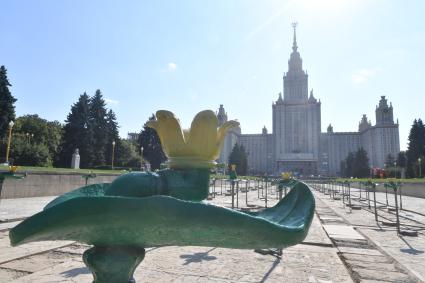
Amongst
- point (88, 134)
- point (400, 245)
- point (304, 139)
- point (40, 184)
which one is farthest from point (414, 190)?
point (304, 139)

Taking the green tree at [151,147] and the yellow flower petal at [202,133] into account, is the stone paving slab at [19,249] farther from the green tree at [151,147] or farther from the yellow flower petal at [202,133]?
the green tree at [151,147]

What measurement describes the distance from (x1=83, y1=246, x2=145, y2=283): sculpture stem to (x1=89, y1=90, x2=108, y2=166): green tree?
162 feet

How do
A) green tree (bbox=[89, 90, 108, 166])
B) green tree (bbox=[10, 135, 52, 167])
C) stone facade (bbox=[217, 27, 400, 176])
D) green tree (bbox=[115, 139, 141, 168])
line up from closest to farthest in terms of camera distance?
green tree (bbox=[10, 135, 52, 167])
green tree (bbox=[89, 90, 108, 166])
green tree (bbox=[115, 139, 141, 168])
stone facade (bbox=[217, 27, 400, 176])

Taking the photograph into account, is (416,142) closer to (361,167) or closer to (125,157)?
(361,167)

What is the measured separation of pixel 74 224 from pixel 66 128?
175 ft

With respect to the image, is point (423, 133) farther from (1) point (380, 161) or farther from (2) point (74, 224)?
(2) point (74, 224)

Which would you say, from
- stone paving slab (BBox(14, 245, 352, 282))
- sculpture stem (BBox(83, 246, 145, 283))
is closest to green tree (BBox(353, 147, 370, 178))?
stone paving slab (BBox(14, 245, 352, 282))

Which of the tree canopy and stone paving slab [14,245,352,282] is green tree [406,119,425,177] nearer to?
the tree canopy

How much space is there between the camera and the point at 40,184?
18.1 metres

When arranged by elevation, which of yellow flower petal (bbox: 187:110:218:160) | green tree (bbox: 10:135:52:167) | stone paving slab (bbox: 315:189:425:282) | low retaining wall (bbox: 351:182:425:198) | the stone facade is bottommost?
stone paving slab (bbox: 315:189:425:282)

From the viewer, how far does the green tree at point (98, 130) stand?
162 ft

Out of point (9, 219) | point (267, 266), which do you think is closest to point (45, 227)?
point (267, 266)

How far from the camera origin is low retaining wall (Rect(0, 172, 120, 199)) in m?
16.1

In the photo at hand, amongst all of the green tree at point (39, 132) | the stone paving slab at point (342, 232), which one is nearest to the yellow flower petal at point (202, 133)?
the stone paving slab at point (342, 232)
